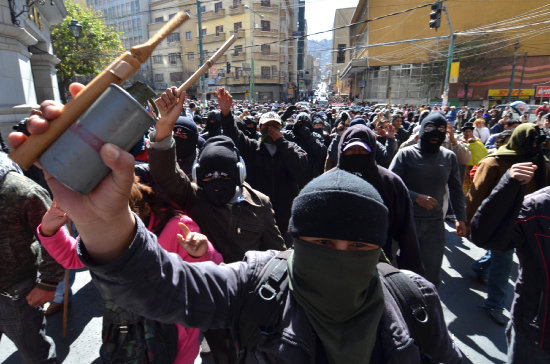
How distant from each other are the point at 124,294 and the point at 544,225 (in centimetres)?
219

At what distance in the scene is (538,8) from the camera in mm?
38281

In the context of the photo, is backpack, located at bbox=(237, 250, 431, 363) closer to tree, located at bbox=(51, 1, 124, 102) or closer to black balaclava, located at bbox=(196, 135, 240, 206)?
black balaclava, located at bbox=(196, 135, 240, 206)

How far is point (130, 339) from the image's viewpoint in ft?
6.07

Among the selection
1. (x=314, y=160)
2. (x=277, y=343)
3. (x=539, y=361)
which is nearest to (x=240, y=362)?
(x=277, y=343)

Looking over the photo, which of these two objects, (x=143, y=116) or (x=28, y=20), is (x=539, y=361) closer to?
(x=143, y=116)

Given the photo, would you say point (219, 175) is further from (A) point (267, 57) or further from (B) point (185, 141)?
(A) point (267, 57)

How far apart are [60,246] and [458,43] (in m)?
43.7

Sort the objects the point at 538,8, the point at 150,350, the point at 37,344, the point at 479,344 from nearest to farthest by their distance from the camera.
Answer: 1. the point at 150,350
2. the point at 37,344
3. the point at 479,344
4. the point at 538,8

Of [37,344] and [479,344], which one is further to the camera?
[479,344]

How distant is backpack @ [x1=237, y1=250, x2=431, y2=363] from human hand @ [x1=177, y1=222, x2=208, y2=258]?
62 centimetres

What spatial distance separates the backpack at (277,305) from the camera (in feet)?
3.86

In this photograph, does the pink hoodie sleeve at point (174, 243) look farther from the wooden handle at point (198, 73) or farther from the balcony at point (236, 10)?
the balcony at point (236, 10)

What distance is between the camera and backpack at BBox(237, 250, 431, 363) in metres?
1.18

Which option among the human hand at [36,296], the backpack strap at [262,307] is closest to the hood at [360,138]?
the backpack strap at [262,307]
